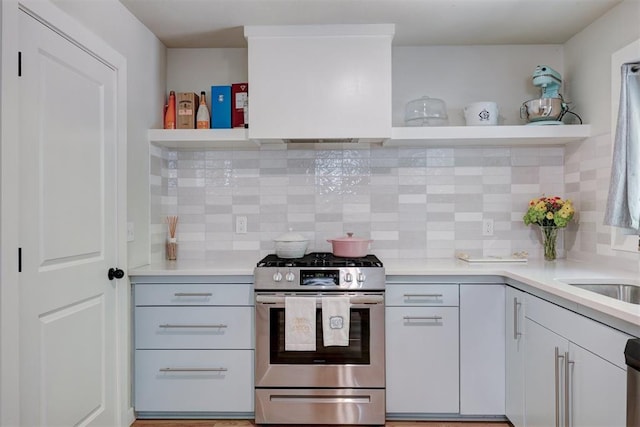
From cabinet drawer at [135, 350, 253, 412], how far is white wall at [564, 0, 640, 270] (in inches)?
84.7

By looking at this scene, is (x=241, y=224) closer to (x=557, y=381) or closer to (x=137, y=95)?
(x=137, y=95)

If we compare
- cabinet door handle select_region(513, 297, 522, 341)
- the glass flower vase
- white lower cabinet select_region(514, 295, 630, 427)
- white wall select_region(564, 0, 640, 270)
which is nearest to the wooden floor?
white lower cabinet select_region(514, 295, 630, 427)

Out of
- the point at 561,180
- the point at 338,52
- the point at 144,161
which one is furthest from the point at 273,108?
the point at 561,180

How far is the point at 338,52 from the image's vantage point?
8.60 feet

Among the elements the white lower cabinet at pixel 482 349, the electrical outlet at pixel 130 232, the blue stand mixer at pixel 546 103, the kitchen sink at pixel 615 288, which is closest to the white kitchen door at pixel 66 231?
the electrical outlet at pixel 130 232

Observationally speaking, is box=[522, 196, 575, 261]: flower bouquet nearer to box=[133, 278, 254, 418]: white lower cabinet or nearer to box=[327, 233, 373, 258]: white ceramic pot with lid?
box=[327, 233, 373, 258]: white ceramic pot with lid

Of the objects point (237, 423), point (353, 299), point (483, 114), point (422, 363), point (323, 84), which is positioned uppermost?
point (323, 84)

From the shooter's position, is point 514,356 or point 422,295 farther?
point 422,295

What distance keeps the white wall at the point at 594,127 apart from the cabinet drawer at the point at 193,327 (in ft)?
6.87

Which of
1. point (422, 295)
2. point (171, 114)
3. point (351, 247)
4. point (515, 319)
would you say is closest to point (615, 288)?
point (515, 319)

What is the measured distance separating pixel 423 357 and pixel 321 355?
57 centimetres

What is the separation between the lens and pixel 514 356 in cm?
Answer: 231

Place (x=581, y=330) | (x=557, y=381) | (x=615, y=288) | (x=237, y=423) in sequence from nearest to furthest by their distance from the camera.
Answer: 1. (x=581, y=330)
2. (x=557, y=381)
3. (x=615, y=288)
4. (x=237, y=423)

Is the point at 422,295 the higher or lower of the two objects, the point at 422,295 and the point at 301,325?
the higher
